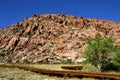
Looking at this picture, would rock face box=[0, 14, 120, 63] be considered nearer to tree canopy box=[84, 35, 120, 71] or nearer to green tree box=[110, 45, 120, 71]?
tree canopy box=[84, 35, 120, 71]

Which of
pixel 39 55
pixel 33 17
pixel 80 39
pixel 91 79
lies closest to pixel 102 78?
pixel 91 79

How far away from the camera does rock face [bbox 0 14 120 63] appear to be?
117m

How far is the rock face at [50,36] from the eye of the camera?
117000mm

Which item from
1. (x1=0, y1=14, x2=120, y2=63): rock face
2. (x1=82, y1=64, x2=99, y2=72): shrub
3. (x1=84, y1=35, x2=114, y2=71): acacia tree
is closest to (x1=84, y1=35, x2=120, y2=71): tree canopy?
(x1=84, y1=35, x2=114, y2=71): acacia tree

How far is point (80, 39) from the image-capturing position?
127 meters

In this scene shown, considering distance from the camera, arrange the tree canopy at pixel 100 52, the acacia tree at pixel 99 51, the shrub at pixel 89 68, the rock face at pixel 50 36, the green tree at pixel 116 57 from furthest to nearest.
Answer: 1. the rock face at pixel 50 36
2. the acacia tree at pixel 99 51
3. the tree canopy at pixel 100 52
4. the green tree at pixel 116 57
5. the shrub at pixel 89 68

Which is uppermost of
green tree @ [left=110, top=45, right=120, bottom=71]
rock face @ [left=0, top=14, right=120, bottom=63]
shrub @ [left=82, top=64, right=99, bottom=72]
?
rock face @ [left=0, top=14, right=120, bottom=63]

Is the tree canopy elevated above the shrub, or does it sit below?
above

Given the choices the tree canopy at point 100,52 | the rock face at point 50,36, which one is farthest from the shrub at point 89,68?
the rock face at point 50,36

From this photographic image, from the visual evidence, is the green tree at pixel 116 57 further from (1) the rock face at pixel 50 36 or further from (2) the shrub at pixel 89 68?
(1) the rock face at pixel 50 36

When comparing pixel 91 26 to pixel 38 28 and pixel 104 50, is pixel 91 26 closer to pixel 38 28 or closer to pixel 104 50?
pixel 38 28

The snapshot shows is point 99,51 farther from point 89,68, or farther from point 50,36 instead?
point 50,36

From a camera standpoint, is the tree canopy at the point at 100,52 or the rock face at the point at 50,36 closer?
the tree canopy at the point at 100,52

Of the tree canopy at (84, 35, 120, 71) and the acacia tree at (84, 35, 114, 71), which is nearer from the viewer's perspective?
the tree canopy at (84, 35, 120, 71)
